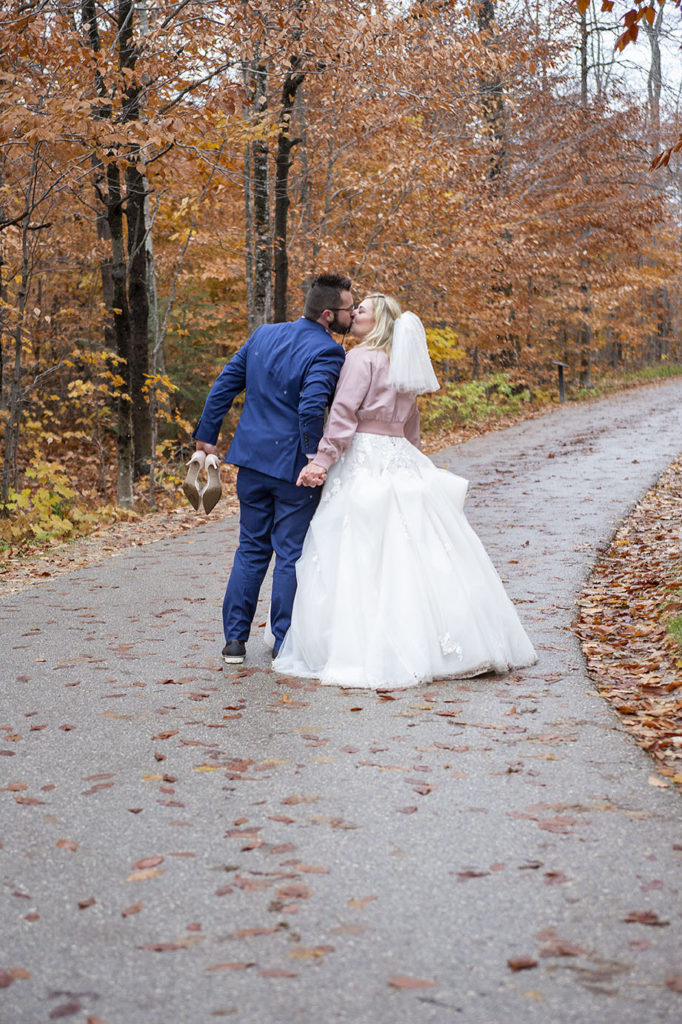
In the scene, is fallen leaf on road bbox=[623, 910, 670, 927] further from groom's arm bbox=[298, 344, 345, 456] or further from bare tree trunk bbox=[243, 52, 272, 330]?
bare tree trunk bbox=[243, 52, 272, 330]

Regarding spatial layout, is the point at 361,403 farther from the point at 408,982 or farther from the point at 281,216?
the point at 281,216

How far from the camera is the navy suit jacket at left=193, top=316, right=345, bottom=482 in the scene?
5.83 meters

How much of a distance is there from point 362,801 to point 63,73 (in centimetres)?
928

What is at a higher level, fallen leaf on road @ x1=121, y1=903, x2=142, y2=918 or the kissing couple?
the kissing couple

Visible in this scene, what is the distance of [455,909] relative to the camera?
120 inches

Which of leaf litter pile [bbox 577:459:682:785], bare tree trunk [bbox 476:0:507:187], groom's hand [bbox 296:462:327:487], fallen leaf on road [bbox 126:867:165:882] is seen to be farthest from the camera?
bare tree trunk [bbox 476:0:507:187]

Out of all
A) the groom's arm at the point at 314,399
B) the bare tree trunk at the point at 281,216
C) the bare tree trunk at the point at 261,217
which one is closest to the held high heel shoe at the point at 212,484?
the groom's arm at the point at 314,399

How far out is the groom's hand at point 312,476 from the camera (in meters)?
5.68

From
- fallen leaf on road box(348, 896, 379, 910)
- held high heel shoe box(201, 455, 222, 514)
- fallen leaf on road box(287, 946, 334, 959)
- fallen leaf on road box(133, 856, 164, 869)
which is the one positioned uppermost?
held high heel shoe box(201, 455, 222, 514)

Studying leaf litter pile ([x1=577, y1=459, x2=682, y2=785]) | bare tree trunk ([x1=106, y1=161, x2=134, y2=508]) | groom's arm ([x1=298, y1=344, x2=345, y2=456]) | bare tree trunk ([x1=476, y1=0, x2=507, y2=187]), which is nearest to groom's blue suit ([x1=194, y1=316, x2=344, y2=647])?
groom's arm ([x1=298, y1=344, x2=345, y2=456])

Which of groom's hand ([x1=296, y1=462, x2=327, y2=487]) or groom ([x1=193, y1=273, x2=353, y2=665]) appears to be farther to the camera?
groom ([x1=193, y1=273, x2=353, y2=665])

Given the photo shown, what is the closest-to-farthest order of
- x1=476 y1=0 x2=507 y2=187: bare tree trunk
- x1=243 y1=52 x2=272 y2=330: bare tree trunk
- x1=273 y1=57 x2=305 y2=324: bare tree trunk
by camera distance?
x1=243 y1=52 x2=272 y2=330: bare tree trunk < x1=273 y1=57 x2=305 y2=324: bare tree trunk < x1=476 y1=0 x2=507 y2=187: bare tree trunk

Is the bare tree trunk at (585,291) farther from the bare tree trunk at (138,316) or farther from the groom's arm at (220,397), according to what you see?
the groom's arm at (220,397)

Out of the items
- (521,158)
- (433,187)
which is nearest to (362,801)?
(433,187)
